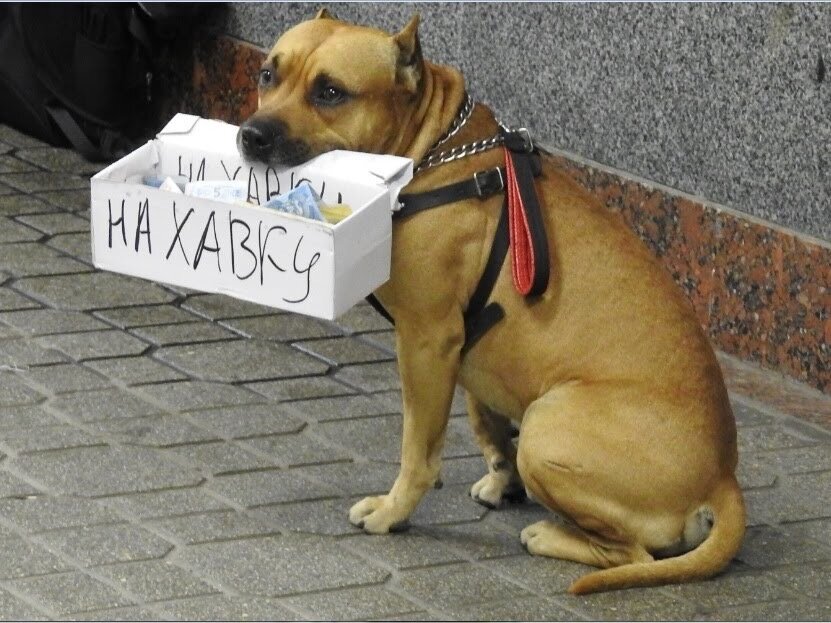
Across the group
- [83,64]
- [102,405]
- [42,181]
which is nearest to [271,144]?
[102,405]

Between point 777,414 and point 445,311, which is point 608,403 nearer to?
point 445,311

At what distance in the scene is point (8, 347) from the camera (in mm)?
5719

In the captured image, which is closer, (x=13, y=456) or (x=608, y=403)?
(x=608, y=403)

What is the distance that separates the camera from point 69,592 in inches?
162

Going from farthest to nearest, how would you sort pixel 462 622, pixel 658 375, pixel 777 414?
1. pixel 777 414
2. pixel 658 375
3. pixel 462 622

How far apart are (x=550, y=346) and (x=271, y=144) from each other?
0.92m

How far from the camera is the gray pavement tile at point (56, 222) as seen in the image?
22.6 ft

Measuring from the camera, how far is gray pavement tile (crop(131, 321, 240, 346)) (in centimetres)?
593

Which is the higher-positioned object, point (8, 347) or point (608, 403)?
point (608, 403)

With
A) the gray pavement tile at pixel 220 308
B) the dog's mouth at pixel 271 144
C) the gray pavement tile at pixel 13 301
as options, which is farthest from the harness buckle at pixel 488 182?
the gray pavement tile at pixel 13 301

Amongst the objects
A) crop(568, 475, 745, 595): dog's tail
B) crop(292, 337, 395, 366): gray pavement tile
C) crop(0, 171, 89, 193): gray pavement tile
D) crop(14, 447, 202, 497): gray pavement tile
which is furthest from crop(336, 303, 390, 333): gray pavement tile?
crop(568, 475, 745, 595): dog's tail

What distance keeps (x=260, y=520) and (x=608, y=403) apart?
1030 mm

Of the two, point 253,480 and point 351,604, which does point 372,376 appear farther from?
point 351,604

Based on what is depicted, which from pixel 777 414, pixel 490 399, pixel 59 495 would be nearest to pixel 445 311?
pixel 490 399
